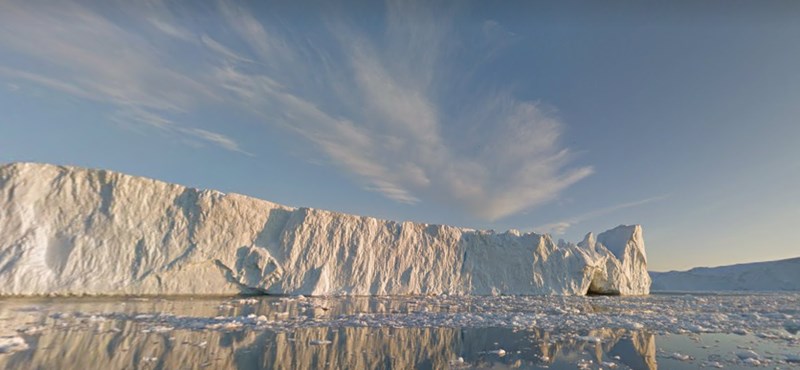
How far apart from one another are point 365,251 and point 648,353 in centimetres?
1784

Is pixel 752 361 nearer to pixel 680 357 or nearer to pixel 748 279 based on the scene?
pixel 680 357

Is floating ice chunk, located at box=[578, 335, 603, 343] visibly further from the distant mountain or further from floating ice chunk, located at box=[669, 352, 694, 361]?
the distant mountain

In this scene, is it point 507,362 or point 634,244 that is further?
point 634,244

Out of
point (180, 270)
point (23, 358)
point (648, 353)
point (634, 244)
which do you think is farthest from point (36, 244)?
point (634, 244)

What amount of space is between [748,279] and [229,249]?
6851 cm

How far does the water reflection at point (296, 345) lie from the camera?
502 cm

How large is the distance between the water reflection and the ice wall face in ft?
23.6

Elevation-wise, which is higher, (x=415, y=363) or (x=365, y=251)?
(x=365, y=251)

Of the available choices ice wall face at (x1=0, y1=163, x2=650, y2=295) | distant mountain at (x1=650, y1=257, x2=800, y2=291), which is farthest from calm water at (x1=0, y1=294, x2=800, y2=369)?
distant mountain at (x1=650, y1=257, x2=800, y2=291)

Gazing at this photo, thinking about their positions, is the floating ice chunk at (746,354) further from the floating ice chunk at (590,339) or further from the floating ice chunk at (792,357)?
the floating ice chunk at (590,339)

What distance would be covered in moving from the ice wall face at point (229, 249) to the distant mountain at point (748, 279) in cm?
3827

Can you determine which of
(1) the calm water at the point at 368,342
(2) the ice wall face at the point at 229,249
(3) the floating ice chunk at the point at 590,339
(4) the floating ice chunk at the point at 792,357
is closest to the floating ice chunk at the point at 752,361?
(1) the calm water at the point at 368,342

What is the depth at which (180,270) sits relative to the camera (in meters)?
17.2

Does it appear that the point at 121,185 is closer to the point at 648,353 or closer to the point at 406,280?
the point at 406,280
